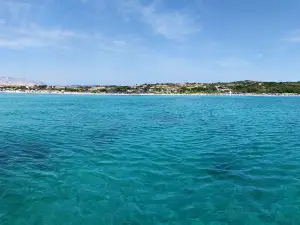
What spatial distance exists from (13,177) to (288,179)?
12.9m

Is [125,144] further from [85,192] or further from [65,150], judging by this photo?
[85,192]

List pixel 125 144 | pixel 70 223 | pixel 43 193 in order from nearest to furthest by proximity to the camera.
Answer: pixel 70 223 → pixel 43 193 → pixel 125 144

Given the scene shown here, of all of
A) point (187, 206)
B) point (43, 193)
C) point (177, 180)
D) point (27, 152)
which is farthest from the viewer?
point (27, 152)

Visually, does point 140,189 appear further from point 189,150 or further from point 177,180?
point 189,150

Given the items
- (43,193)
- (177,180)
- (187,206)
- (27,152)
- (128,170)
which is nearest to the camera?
(187,206)

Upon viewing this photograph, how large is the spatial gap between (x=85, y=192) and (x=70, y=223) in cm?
268

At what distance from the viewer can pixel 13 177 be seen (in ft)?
47.6

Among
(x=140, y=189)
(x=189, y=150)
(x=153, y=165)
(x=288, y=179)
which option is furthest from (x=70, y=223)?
(x=189, y=150)

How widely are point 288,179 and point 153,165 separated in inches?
266

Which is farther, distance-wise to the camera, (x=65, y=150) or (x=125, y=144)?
(x=125, y=144)

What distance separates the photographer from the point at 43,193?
41.4 feet

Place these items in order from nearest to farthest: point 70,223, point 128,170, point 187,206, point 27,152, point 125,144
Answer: point 70,223 < point 187,206 < point 128,170 < point 27,152 < point 125,144

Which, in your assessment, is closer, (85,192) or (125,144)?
(85,192)

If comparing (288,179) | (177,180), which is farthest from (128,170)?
(288,179)
